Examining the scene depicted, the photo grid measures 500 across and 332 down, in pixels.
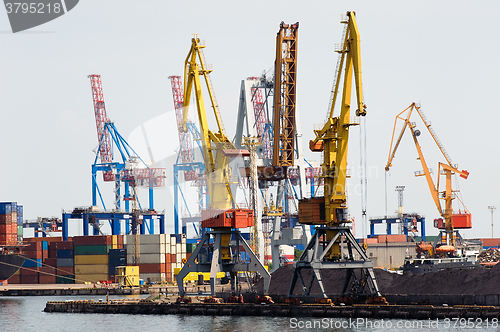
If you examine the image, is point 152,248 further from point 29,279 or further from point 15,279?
point 15,279

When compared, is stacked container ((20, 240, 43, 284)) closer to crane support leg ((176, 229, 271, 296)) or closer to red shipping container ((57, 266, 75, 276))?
red shipping container ((57, 266, 75, 276))

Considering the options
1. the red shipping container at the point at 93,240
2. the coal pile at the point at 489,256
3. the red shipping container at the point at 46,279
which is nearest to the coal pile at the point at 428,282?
the coal pile at the point at 489,256

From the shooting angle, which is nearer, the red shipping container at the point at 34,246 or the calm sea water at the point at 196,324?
the calm sea water at the point at 196,324

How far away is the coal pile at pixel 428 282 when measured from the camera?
229 ft

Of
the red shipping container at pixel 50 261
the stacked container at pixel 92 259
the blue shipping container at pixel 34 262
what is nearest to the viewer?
the stacked container at pixel 92 259

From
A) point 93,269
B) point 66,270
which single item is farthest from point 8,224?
point 93,269

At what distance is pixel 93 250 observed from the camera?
128500mm

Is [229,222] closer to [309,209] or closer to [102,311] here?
[309,209]

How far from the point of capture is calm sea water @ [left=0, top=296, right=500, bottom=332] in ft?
194

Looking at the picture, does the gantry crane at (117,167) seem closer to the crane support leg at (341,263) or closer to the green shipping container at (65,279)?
the green shipping container at (65,279)

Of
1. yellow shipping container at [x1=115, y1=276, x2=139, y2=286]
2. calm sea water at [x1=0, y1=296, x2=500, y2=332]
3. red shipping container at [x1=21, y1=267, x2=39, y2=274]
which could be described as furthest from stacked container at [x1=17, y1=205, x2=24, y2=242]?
calm sea water at [x1=0, y1=296, x2=500, y2=332]

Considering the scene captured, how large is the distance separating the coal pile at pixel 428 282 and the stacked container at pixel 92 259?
49.2 m

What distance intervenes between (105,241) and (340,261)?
221ft

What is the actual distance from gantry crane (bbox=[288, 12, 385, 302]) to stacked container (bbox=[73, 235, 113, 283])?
6252 centimetres
